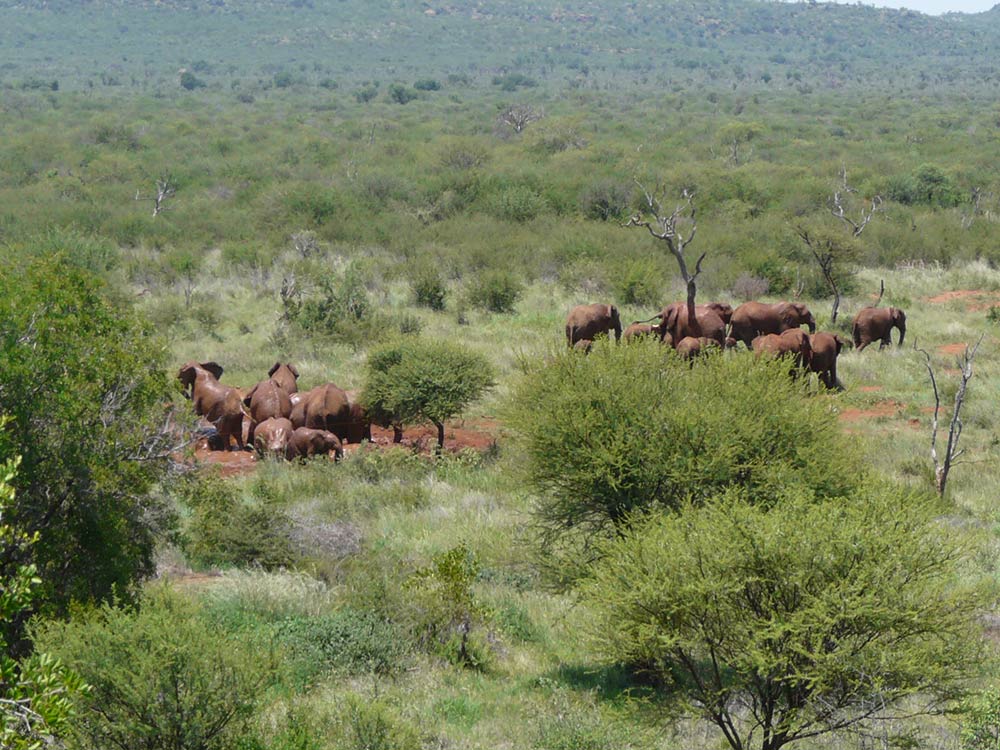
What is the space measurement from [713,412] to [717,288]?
2064cm

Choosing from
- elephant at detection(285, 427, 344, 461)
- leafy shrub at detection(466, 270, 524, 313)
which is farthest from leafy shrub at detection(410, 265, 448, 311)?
elephant at detection(285, 427, 344, 461)

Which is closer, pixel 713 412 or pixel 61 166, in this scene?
A: pixel 713 412

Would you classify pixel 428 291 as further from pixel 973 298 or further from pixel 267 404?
pixel 973 298

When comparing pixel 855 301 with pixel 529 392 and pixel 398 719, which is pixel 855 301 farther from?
pixel 398 719

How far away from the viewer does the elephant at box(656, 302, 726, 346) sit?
20155mm

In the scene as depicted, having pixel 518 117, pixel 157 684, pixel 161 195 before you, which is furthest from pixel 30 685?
pixel 518 117

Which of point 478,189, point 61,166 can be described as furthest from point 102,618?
point 61,166

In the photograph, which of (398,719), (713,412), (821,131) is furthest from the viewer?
(821,131)

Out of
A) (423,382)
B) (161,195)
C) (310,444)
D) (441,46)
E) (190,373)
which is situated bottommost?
(310,444)

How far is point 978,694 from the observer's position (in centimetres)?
816

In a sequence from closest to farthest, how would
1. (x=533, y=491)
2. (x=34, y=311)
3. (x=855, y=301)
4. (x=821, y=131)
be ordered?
(x=34, y=311) < (x=533, y=491) < (x=855, y=301) < (x=821, y=131)

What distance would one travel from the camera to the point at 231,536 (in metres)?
12.3

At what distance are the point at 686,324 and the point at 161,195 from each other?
26.0m

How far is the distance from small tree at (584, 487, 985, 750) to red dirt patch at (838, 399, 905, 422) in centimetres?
1193
